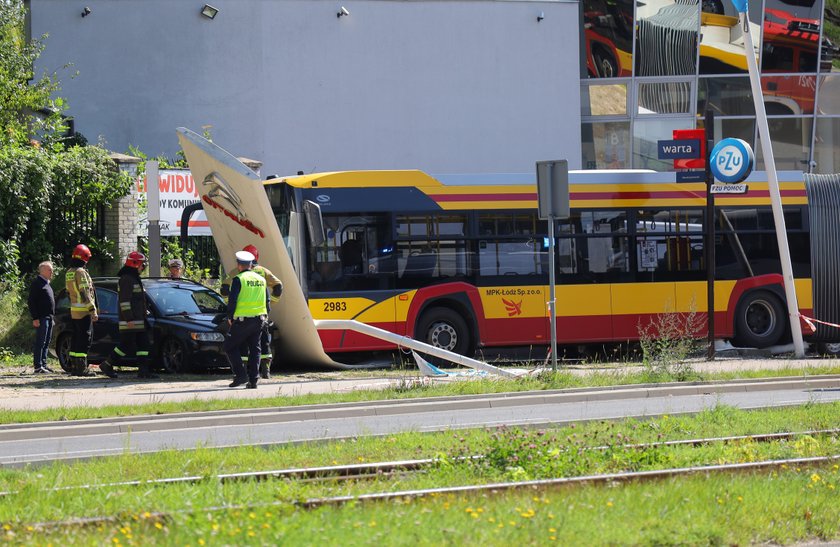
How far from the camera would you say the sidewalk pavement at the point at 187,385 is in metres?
13.5

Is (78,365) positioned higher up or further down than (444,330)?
further down

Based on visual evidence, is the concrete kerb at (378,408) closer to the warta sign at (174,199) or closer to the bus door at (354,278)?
the bus door at (354,278)

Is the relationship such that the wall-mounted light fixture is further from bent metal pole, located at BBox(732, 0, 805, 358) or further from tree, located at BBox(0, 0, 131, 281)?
bent metal pole, located at BBox(732, 0, 805, 358)

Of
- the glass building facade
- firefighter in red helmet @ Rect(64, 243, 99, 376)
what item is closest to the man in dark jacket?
firefighter in red helmet @ Rect(64, 243, 99, 376)

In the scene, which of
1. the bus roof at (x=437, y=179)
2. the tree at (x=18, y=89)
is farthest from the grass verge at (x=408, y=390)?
the tree at (x=18, y=89)

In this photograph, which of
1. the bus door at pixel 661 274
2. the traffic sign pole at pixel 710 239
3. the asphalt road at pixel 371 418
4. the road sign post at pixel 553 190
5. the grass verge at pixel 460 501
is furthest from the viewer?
the bus door at pixel 661 274

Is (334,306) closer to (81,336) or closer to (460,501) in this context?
(81,336)

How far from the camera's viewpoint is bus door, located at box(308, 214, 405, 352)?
17.9m

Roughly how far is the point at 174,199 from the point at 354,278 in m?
6.81

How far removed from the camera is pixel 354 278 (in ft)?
59.5

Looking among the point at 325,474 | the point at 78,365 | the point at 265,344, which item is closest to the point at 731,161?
the point at 265,344

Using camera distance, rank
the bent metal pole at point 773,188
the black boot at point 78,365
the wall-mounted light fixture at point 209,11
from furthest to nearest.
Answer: the wall-mounted light fixture at point 209,11 < the bent metal pole at point 773,188 < the black boot at point 78,365

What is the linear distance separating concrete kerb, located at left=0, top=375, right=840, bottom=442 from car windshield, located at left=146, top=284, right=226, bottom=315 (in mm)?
5156

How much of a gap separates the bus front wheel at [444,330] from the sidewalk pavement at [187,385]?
0.91 m
